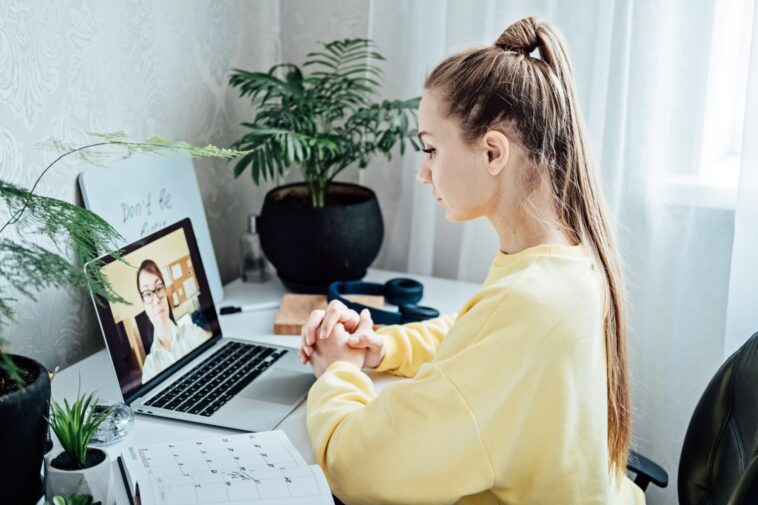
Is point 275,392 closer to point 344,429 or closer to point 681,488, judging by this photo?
point 344,429

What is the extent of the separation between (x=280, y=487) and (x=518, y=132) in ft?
1.63

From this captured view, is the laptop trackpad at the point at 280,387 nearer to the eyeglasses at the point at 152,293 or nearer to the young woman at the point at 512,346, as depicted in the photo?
the young woman at the point at 512,346

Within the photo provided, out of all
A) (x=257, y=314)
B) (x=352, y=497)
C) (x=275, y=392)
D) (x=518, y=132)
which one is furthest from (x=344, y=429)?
(x=257, y=314)

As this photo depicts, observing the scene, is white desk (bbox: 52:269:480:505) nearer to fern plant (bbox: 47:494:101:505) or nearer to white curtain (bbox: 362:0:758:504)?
fern plant (bbox: 47:494:101:505)

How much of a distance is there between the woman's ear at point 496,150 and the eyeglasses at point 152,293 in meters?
0.55

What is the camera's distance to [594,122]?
1491 mm

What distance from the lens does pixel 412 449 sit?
867 millimetres

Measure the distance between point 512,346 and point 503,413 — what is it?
3.0 inches

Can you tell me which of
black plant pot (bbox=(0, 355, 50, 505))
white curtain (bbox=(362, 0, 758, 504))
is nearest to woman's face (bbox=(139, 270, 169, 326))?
black plant pot (bbox=(0, 355, 50, 505))

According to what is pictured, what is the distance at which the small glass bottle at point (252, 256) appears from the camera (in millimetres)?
1618

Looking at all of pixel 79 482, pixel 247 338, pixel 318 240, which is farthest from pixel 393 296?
pixel 79 482

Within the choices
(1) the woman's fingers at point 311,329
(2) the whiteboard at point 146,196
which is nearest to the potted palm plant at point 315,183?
(2) the whiteboard at point 146,196

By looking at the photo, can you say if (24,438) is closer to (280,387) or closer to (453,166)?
(280,387)

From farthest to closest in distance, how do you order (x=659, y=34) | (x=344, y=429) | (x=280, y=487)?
(x=659, y=34)
(x=344, y=429)
(x=280, y=487)
